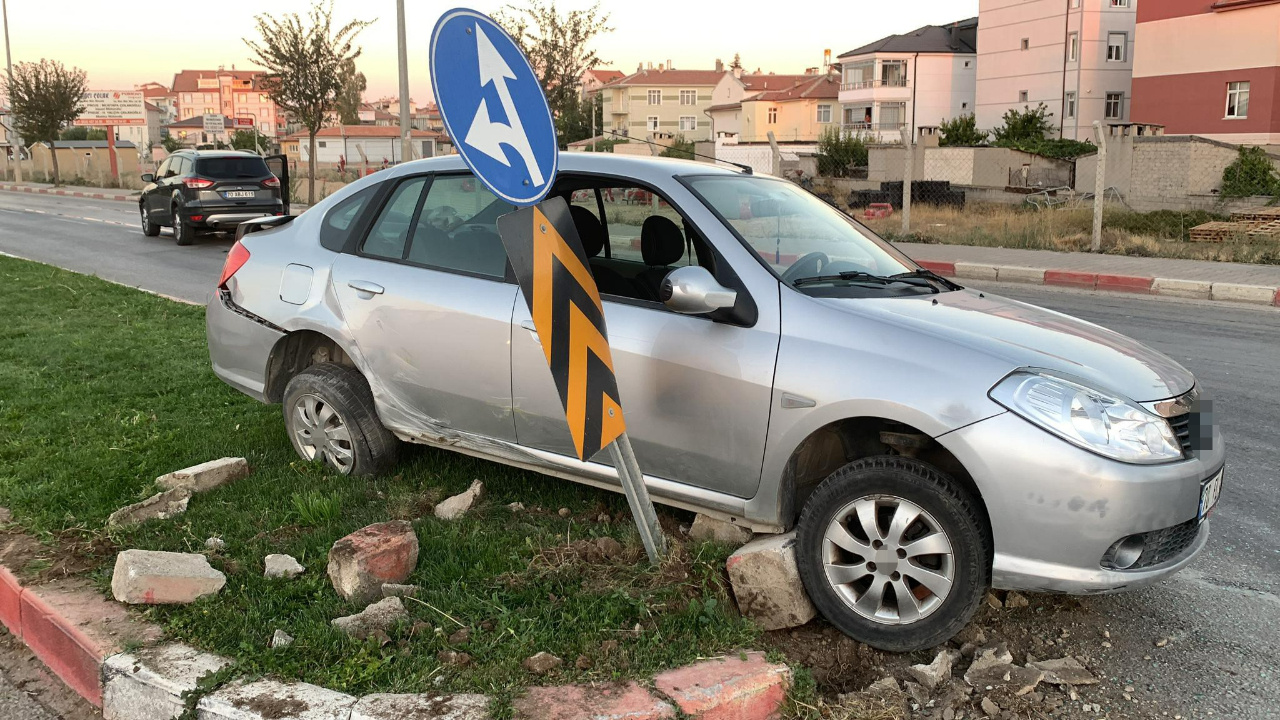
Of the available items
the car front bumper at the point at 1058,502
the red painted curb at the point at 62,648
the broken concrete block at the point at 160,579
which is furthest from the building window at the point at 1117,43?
the red painted curb at the point at 62,648

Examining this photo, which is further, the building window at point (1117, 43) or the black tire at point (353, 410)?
the building window at point (1117, 43)

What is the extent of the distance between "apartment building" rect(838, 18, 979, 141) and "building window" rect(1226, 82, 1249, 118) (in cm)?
2700

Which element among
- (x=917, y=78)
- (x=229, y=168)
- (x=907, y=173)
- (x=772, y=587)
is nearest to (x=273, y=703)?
(x=772, y=587)

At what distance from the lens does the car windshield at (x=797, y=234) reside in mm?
3900

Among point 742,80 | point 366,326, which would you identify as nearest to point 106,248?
point 366,326

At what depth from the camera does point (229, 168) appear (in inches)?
753

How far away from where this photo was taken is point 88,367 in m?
7.14

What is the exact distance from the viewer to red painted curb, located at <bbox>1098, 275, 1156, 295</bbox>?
12.9 m

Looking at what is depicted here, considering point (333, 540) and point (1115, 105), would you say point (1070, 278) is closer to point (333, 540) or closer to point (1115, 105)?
point (333, 540)

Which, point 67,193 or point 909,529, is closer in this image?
point 909,529

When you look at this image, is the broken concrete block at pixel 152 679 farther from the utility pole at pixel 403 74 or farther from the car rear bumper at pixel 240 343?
the utility pole at pixel 403 74

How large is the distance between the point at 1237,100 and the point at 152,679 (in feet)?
163

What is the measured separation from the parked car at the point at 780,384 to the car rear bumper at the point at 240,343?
0.08 ft

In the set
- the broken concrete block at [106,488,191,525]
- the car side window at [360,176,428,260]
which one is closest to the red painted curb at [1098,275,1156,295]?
the car side window at [360,176,428,260]
